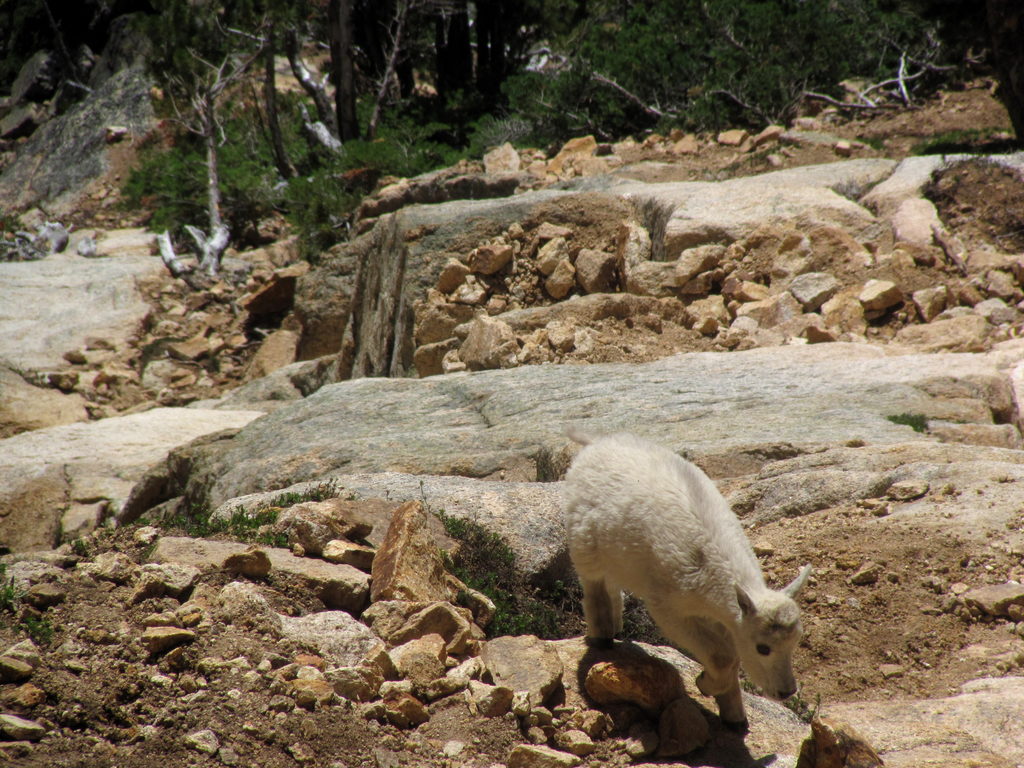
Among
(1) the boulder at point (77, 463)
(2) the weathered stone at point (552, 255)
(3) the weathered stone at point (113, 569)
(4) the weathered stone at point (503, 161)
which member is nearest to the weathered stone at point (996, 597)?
(3) the weathered stone at point (113, 569)

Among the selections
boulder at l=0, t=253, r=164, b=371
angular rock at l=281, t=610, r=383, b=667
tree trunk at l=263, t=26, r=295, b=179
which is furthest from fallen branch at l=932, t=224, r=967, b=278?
tree trunk at l=263, t=26, r=295, b=179

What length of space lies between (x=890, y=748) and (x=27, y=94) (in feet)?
145

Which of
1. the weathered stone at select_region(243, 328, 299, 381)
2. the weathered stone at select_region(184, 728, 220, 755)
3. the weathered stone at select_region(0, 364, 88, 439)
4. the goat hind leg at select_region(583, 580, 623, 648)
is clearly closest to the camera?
the weathered stone at select_region(184, 728, 220, 755)

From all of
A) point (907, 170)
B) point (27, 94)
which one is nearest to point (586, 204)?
point (907, 170)

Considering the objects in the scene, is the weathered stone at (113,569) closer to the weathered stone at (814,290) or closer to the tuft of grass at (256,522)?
the tuft of grass at (256,522)

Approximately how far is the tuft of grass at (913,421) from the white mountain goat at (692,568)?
3759 millimetres

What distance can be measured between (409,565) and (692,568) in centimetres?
157

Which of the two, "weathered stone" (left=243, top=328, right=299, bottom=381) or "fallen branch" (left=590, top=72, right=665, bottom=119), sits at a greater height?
"fallen branch" (left=590, top=72, right=665, bottom=119)

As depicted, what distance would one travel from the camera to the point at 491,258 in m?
12.6

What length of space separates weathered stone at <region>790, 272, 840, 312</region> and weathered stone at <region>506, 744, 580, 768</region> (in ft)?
28.2

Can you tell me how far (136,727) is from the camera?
333 cm

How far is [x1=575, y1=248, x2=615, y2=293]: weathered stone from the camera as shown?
1225 cm

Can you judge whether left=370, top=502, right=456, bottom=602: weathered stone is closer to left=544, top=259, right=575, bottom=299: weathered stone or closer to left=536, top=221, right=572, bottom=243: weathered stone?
left=544, top=259, right=575, bottom=299: weathered stone

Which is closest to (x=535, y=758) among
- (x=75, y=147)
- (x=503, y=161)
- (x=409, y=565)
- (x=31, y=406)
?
(x=409, y=565)
